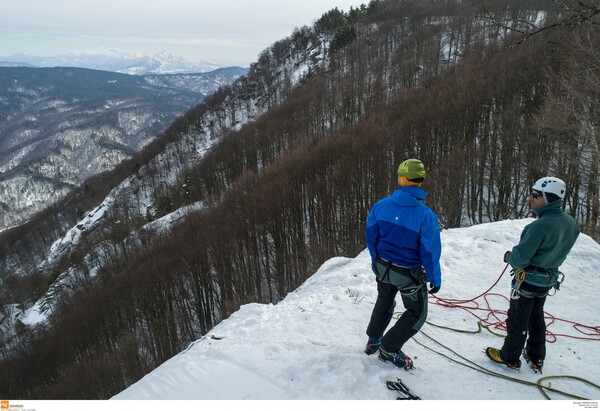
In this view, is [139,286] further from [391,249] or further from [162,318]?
[391,249]

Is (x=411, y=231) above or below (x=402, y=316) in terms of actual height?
above

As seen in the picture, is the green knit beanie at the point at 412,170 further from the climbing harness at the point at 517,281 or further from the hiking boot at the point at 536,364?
the hiking boot at the point at 536,364

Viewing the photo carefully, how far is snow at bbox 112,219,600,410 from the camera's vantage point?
403 centimetres

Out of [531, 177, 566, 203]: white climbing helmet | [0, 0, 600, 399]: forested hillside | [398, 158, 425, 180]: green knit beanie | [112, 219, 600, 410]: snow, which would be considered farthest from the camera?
[0, 0, 600, 399]: forested hillside

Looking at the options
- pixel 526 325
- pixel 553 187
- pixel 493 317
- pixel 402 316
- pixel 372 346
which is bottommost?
pixel 493 317

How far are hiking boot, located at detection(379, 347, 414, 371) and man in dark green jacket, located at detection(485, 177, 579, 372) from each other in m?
1.20

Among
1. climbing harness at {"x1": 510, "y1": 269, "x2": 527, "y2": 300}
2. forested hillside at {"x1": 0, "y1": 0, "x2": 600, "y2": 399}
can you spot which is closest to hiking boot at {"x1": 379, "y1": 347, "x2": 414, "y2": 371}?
climbing harness at {"x1": 510, "y1": 269, "x2": 527, "y2": 300}

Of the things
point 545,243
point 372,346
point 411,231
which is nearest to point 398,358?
point 372,346

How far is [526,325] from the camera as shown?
401cm

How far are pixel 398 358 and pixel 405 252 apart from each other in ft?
4.56

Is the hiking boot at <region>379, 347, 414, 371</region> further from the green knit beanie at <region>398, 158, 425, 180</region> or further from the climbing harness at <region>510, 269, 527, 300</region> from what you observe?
the green knit beanie at <region>398, 158, 425, 180</region>

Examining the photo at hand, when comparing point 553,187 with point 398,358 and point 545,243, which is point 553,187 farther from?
point 398,358

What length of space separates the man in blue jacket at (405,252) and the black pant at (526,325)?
1107 mm

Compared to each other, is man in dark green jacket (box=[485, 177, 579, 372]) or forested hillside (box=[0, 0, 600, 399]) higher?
man in dark green jacket (box=[485, 177, 579, 372])
